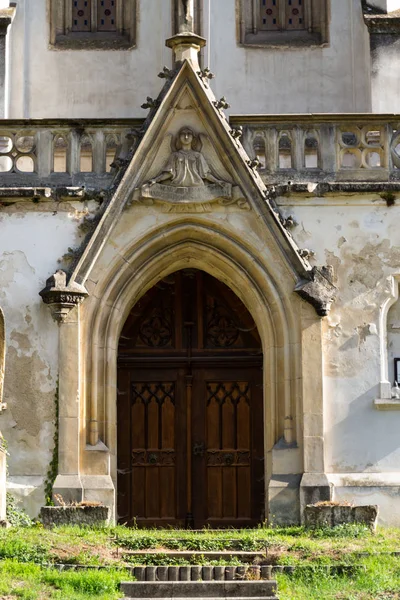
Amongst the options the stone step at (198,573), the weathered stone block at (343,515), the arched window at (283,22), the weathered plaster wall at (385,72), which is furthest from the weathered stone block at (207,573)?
the arched window at (283,22)

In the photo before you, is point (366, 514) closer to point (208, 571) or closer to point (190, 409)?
point (208, 571)

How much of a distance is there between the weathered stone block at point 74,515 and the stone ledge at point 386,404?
3.82 m

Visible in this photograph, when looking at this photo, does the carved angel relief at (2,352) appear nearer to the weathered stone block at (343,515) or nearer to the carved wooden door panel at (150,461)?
the carved wooden door panel at (150,461)

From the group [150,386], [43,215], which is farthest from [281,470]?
[43,215]

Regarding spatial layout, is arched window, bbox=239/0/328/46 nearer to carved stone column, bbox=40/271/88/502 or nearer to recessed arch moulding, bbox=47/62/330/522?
recessed arch moulding, bbox=47/62/330/522

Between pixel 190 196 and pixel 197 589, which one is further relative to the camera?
pixel 190 196

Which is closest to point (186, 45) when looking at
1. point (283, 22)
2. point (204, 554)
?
point (283, 22)

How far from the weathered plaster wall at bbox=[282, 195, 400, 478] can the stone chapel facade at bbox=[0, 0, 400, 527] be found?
0.02 metres

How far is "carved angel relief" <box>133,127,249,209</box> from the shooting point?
19.2 m

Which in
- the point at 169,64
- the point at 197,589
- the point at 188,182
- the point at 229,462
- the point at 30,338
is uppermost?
the point at 169,64

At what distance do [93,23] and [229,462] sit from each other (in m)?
7.15

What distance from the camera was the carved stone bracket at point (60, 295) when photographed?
744 inches

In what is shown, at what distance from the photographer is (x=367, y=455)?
18.9 metres

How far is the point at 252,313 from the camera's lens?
64.7ft
